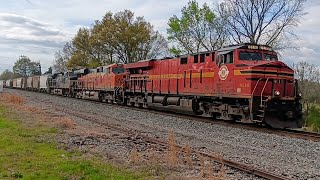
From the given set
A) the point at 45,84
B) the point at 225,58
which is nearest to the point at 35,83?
the point at 45,84

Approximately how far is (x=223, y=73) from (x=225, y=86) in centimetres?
67

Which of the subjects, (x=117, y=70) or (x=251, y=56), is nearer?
(x=251, y=56)

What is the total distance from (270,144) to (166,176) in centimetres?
579

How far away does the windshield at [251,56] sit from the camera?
1705 centimetres

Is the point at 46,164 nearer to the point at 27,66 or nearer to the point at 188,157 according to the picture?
the point at 188,157

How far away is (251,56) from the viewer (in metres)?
→ 17.2

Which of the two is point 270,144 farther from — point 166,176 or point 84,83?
point 84,83

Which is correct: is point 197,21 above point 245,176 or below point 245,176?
above

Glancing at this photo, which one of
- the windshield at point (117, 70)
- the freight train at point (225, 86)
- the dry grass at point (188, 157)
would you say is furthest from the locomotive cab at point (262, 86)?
the windshield at point (117, 70)

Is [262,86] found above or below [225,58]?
below

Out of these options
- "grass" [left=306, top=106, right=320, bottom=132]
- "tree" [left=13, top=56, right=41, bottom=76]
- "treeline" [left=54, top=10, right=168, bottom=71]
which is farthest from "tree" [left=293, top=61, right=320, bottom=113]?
"tree" [left=13, top=56, right=41, bottom=76]

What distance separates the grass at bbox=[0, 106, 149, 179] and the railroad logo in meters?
9.83

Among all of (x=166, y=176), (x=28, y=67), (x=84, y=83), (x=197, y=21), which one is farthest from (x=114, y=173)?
(x=28, y=67)

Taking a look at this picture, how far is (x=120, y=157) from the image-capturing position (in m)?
8.88
